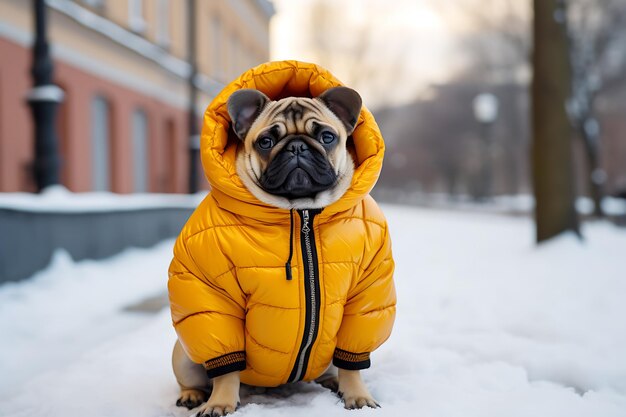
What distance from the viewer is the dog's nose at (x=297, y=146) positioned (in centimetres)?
245

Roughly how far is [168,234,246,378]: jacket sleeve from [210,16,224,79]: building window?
17.6 m

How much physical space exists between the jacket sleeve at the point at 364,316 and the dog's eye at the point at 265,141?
2.13 ft

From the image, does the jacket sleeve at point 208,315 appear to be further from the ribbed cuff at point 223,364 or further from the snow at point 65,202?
the snow at point 65,202

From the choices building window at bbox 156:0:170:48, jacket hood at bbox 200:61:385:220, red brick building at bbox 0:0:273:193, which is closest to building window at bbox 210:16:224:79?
red brick building at bbox 0:0:273:193

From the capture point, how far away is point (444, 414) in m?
2.52

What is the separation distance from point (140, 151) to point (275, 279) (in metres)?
13.1

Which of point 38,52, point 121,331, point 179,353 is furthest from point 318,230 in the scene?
point 38,52

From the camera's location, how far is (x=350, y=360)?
259cm

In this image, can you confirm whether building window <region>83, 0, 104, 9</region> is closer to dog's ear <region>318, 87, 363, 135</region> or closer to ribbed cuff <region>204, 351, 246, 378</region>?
dog's ear <region>318, 87, 363, 135</region>

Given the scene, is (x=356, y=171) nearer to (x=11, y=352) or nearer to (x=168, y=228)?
(x=11, y=352)

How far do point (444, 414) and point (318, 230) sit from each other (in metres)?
0.95

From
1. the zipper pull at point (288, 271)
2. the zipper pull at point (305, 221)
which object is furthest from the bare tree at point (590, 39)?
the zipper pull at point (288, 271)

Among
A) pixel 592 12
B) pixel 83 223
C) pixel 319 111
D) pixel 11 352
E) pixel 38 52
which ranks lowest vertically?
pixel 11 352

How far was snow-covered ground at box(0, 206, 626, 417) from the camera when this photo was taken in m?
2.70
